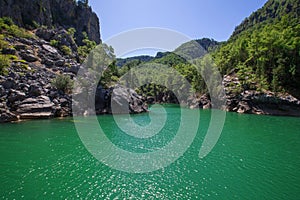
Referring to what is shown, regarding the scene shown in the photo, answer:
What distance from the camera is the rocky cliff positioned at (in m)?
72.3

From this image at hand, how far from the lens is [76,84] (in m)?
49.6

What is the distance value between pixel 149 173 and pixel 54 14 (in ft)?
363

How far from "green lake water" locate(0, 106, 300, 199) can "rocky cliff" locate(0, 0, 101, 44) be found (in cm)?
6957

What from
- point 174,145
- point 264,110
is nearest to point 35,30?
point 174,145

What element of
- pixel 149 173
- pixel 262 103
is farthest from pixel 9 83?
pixel 262 103

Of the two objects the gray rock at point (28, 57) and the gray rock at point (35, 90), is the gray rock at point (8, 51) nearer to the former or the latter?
the gray rock at point (28, 57)

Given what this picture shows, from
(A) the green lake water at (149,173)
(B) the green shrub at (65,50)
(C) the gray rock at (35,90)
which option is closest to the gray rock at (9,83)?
(C) the gray rock at (35,90)

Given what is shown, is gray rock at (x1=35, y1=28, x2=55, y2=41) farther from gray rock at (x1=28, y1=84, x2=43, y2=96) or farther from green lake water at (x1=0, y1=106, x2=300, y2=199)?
green lake water at (x1=0, y1=106, x2=300, y2=199)

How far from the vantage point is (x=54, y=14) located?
323 feet

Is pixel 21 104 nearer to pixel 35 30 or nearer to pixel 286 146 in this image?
pixel 286 146

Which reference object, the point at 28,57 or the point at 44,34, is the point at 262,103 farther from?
the point at 44,34

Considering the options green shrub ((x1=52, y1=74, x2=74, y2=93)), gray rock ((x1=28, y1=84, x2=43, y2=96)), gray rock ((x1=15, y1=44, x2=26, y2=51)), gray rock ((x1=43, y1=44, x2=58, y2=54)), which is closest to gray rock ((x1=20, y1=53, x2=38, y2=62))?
gray rock ((x1=15, y1=44, x2=26, y2=51))

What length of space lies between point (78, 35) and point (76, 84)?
6694 centimetres

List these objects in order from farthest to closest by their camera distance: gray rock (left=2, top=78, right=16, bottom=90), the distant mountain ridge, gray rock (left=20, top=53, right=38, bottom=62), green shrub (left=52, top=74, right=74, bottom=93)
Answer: the distant mountain ridge < gray rock (left=20, top=53, right=38, bottom=62) < green shrub (left=52, top=74, right=74, bottom=93) < gray rock (left=2, top=78, right=16, bottom=90)
